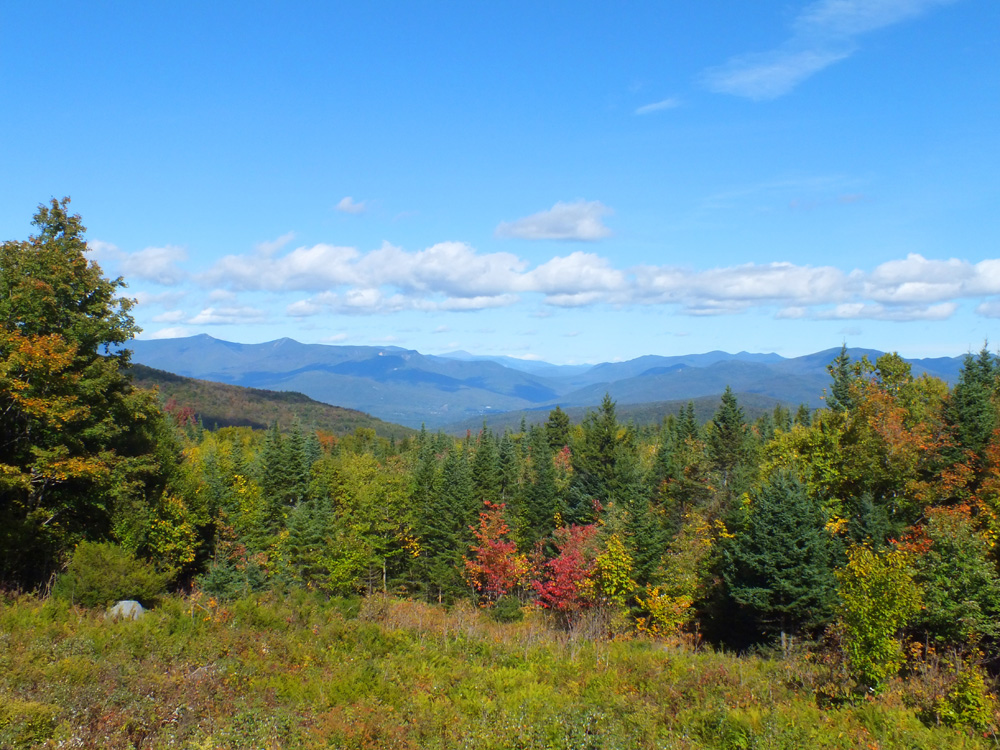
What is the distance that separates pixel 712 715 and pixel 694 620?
70.3 feet

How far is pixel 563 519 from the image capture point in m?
45.3

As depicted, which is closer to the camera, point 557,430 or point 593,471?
point 593,471

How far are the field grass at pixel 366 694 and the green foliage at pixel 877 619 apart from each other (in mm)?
644

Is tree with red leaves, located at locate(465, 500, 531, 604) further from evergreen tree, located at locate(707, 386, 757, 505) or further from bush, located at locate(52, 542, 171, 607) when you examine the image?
bush, located at locate(52, 542, 171, 607)

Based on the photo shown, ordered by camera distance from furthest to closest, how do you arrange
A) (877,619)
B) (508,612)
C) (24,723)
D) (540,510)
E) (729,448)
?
(729,448) → (540,510) → (508,612) → (877,619) → (24,723)

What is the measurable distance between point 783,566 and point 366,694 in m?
20.0

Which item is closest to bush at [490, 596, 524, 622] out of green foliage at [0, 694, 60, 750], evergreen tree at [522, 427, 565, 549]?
evergreen tree at [522, 427, 565, 549]

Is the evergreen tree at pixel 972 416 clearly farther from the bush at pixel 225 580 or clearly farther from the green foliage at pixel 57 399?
the green foliage at pixel 57 399

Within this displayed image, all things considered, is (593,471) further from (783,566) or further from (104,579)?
(104,579)

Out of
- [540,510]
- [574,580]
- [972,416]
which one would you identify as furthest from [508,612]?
[972,416]

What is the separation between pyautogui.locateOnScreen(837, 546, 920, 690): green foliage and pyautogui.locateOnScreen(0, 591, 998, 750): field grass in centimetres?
64

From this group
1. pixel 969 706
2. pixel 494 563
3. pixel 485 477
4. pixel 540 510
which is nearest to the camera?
pixel 969 706

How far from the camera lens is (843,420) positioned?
40625 millimetres

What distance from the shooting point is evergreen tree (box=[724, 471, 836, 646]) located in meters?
24.7
